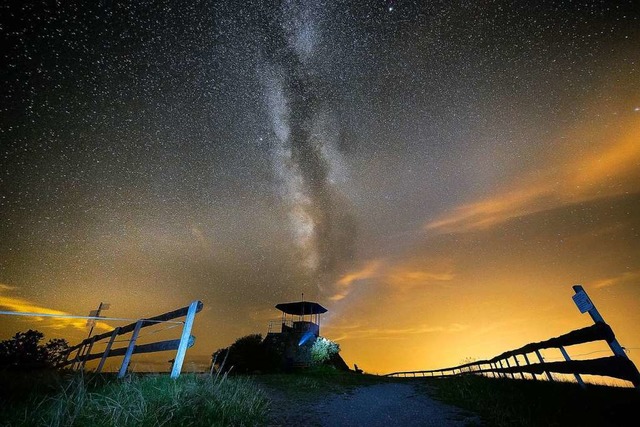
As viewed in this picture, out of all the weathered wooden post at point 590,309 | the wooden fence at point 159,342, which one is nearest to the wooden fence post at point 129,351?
the wooden fence at point 159,342

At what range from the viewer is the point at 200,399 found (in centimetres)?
389

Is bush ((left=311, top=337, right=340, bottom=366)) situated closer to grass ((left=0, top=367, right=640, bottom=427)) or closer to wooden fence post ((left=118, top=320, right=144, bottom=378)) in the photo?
grass ((left=0, top=367, right=640, bottom=427))

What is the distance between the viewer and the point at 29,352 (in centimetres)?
1384

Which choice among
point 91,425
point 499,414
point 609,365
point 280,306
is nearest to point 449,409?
point 499,414

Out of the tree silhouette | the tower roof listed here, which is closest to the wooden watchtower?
the tower roof

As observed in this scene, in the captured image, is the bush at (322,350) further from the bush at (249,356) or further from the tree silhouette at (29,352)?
the tree silhouette at (29,352)

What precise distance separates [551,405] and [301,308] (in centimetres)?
2922

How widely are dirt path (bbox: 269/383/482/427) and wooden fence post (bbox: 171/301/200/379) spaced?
201cm

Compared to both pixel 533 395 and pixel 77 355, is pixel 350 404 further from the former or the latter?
pixel 77 355

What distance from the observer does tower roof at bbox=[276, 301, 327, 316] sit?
3216 centimetres

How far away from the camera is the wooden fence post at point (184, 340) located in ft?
17.4

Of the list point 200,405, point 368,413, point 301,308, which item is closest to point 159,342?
point 200,405

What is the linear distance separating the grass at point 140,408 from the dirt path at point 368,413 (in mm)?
1196

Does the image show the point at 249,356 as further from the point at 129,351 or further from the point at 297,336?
the point at 129,351
